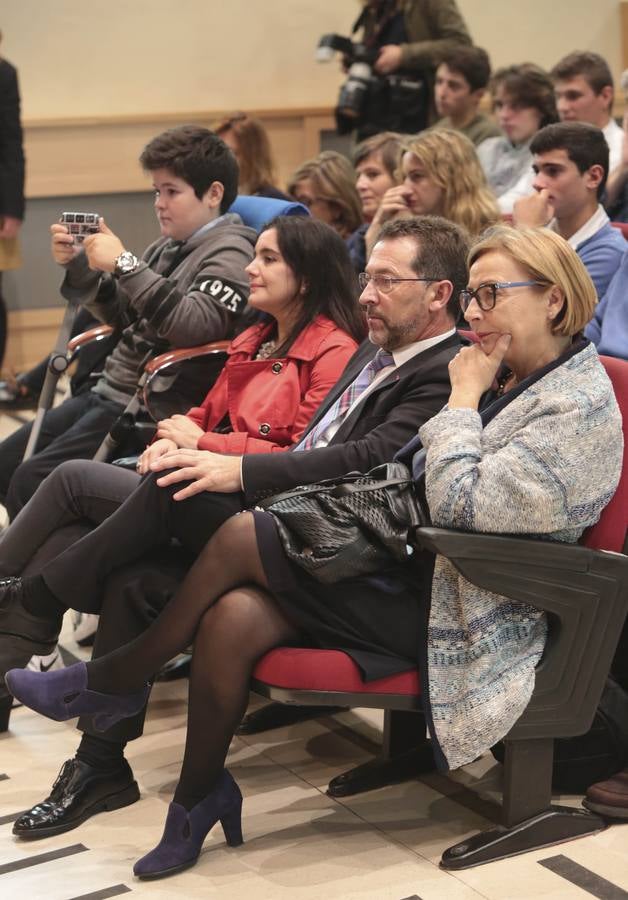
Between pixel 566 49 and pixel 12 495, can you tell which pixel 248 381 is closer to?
pixel 12 495

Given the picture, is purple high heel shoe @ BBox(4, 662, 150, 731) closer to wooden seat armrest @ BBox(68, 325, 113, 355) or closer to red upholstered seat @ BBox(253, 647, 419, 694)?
red upholstered seat @ BBox(253, 647, 419, 694)

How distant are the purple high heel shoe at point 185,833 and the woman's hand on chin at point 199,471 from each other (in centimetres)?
51

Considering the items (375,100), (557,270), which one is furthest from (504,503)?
(375,100)

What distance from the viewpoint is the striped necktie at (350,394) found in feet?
8.71

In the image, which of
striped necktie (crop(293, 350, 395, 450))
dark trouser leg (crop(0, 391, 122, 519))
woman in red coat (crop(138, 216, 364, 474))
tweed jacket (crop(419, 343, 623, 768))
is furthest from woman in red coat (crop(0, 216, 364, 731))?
tweed jacket (crop(419, 343, 623, 768))

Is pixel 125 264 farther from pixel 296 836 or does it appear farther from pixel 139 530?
pixel 296 836

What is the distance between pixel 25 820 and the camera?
2412 mm

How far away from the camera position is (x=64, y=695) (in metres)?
2.30

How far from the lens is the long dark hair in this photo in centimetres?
292

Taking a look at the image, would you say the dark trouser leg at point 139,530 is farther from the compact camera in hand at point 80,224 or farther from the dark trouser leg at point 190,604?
the compact camera in hand at point 80,224

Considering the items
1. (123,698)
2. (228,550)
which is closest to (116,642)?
(123,698)

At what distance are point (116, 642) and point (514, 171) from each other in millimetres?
2843

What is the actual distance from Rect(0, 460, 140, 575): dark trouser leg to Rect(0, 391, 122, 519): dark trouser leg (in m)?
0.56

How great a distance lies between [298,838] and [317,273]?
122 cm
